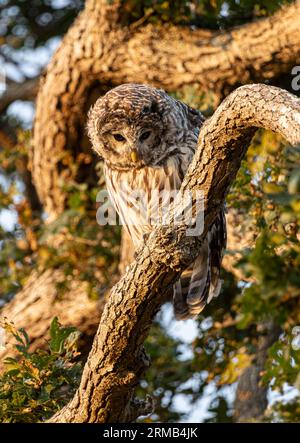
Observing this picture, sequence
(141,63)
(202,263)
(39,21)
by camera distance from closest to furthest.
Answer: (202,263), (141,63), (39,21)

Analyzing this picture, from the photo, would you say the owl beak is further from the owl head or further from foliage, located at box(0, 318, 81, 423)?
foliage, located at box(0, 318, 81, 423)

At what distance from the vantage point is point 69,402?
3.86 metres

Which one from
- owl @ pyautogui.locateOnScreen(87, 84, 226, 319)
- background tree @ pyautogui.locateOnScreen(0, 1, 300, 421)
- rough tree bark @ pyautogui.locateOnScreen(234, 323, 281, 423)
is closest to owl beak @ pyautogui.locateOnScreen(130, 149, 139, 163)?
owl @ pyautogui.locateOnScreen(87, 84, 226, 319)

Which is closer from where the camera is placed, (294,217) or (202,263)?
(294,217)

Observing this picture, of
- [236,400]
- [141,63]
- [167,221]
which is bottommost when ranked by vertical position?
[236,400]

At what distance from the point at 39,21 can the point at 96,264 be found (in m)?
2.47

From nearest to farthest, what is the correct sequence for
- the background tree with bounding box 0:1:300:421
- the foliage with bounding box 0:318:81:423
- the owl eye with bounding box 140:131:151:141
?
the foliage with bounding box 0:318:81:423 → the owl eye with bounding box 140:131:151:141 → the background tree with bounding box 0:1:300:421

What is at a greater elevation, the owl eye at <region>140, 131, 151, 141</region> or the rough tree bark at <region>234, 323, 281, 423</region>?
the owl eye at <region>140, 131, 151, 141</region>

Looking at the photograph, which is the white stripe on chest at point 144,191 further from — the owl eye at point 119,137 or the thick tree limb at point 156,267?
the thick tree limb at point 156,267

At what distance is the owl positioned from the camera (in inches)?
189

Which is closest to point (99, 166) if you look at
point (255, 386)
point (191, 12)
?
point (191, 12)
